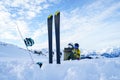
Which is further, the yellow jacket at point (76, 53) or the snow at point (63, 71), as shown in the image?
the yellow jacket at point (76, 53)

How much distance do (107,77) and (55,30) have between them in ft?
12.2

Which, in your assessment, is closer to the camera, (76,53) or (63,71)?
(63,71)

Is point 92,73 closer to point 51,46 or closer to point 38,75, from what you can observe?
point 38,75

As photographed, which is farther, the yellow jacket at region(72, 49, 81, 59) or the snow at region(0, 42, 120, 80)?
the yellow jacket at region(72, 49, 81, 59)

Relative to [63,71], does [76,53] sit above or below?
above

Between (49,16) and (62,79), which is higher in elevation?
(49,16)

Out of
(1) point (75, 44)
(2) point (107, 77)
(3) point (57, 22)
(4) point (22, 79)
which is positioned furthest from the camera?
(1) point (75, 44)

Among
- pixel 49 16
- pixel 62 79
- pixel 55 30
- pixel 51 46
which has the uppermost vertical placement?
pixel 49 16

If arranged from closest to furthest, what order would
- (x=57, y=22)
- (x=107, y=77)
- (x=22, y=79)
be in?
1. (x=107, y=77)
2. (x=22, y=79)
3. (x=57, y=22)

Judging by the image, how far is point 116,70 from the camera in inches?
205

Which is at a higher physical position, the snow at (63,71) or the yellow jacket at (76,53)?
the yellow jacket at (76,53)

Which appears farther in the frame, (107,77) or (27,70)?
(27,70)

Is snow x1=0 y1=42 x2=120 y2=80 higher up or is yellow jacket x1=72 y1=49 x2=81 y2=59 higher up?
yellow jacket x1=72 y1=49 x2=81 y2=59

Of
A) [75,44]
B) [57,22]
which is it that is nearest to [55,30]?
[57,22]
